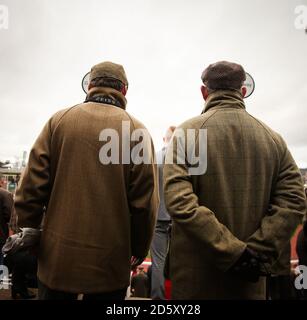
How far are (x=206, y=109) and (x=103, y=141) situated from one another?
718 mm

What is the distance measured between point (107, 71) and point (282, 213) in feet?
4.63

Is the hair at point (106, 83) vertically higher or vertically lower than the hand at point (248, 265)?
higher

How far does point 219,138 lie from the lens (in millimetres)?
1673

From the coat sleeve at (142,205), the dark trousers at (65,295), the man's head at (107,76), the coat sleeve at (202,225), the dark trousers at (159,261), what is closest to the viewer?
the coat sleeve at (202,225)

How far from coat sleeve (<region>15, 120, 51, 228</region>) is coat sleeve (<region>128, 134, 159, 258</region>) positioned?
52 centimetres

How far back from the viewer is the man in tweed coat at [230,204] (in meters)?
1.47

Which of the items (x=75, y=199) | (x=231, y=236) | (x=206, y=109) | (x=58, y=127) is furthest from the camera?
(x=206, y=109)

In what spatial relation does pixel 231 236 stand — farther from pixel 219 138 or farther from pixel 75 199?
pixel 75 199

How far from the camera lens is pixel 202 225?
1.45 m

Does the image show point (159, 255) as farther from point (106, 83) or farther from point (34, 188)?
point (106, 83)

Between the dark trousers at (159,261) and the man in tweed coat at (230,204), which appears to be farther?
the dark trousers at (159,261)

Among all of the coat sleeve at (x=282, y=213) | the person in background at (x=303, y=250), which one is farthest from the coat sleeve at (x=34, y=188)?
the person in background at (x=303, y=250)

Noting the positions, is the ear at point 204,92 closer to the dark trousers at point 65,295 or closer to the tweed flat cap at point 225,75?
the tweed flat cap at point 225,75
